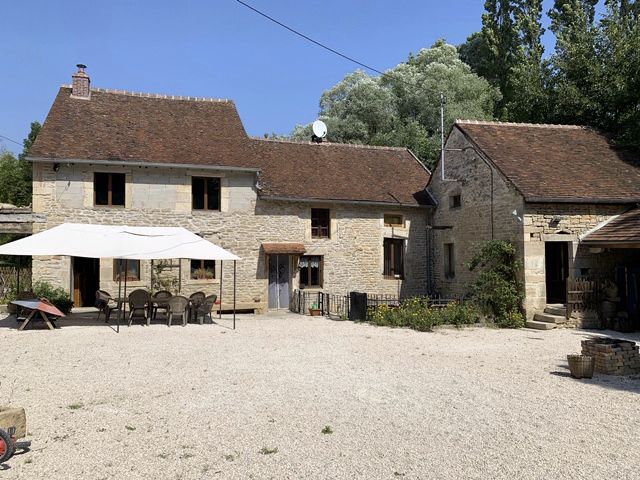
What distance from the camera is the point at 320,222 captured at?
17.0 meters

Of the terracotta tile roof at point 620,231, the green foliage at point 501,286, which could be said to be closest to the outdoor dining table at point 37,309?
the green foliage at point 501,286

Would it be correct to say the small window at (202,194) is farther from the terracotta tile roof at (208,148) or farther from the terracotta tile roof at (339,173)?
the terracotta tile roof at (339,173)

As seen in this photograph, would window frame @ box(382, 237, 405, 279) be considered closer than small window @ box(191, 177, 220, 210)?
No

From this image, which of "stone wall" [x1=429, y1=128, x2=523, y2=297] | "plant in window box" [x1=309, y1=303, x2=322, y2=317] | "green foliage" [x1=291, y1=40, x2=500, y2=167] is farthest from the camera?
"green foliage" [x1=291, y1=40, x2=500, y2=167]

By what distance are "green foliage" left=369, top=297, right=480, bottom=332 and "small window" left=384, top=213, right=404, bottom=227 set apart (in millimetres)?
4805

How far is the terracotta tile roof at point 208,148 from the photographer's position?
1498 centimetres

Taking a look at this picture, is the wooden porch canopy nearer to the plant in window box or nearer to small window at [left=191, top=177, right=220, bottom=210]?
the plant in window box

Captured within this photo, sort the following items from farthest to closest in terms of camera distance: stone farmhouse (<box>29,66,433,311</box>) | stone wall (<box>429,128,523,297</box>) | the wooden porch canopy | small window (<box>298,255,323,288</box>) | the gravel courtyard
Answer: small window (<box>298,255,323,288</box>)
the wooden porch canopy
stone farmhouse (<box>29,66,433,311</box>)
stone wall (<box>429,128,523,297</box>)
the gravel courtyard

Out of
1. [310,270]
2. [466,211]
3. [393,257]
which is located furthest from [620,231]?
[310,270]

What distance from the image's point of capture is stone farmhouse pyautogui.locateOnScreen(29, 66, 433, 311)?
14.6 meters

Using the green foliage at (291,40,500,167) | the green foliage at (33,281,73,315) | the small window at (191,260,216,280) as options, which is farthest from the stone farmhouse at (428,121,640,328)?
the green foliage at (33,281,73,315)

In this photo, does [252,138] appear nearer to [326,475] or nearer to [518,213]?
[518,213]

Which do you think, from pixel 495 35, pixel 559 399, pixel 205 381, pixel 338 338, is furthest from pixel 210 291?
pixel 495 35

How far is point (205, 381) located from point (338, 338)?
441 centimetres
